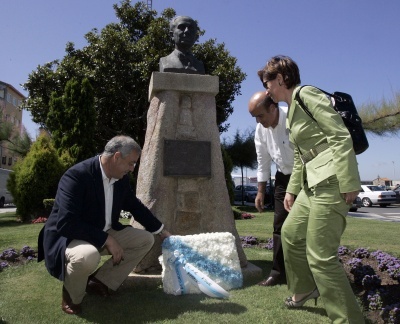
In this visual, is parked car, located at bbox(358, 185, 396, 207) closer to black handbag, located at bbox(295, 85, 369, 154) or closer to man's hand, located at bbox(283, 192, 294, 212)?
man's hand, located at bbox(283, 192, 294, 212)

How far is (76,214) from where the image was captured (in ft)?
9.96

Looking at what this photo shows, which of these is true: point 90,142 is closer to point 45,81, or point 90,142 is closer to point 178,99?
point 45,81

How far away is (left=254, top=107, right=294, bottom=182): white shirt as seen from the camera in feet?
12.8

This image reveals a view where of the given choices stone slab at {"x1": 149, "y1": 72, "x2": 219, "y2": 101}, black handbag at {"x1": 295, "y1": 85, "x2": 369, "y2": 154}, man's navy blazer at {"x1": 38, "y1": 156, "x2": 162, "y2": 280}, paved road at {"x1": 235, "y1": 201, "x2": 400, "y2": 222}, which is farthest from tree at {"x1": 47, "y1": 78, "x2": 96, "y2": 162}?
black handbag at {"x1": 295, "y1": 85, "x2": 369, "y2": 154}

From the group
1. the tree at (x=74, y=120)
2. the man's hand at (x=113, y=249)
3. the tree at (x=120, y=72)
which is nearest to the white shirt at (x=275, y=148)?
the man's hand at (x=113, y=249)

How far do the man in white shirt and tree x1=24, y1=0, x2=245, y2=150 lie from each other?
12.7 meters

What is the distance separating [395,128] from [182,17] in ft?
15.6

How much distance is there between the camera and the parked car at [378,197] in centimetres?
2381

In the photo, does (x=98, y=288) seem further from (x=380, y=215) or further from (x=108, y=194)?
(x=380, y=215)

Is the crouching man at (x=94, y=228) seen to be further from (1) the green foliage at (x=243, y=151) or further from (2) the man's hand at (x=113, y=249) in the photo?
(1) the green foliage at (x=243, y=151)

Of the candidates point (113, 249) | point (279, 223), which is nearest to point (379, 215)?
point (279, 223)

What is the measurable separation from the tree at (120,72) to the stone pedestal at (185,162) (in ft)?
39.2

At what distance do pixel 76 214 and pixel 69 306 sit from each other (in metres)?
0.74

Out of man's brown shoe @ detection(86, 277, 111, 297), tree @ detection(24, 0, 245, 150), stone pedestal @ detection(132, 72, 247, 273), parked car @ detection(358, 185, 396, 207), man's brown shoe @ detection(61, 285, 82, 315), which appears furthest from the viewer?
parked car @ detection(358, 185, 396, 207)
